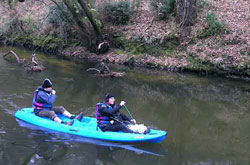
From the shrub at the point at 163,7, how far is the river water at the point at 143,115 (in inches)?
192

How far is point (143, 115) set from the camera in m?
9.66

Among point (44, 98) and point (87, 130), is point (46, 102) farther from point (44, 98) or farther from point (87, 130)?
point (87, 130)

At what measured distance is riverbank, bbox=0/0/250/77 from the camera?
15.5 m

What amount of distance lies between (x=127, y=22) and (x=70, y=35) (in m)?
4.00

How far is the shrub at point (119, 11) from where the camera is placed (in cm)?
1964

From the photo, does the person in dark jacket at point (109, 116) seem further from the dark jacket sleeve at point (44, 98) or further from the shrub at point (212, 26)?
the shrub at point (212, 26)

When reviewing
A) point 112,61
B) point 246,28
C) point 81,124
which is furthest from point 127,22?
point 81,124

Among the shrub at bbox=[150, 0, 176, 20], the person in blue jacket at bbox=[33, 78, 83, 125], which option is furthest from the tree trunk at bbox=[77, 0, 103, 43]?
the person in blue jacket at bbox=[33, 78, 83, 125]

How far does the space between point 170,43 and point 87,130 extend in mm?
11173

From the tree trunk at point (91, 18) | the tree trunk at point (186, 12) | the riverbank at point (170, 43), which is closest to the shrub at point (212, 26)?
the riverbank at point (170, 43)

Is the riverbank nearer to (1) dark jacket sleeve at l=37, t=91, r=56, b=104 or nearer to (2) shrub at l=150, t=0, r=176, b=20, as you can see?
(2) shrub at l=150, t=0, r=176, b=20

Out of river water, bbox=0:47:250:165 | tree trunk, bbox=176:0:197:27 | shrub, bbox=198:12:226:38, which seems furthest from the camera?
tree trunk, bbox=176:0:197:27

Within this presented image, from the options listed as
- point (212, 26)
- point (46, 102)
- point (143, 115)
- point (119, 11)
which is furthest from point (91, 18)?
point (46, 102)

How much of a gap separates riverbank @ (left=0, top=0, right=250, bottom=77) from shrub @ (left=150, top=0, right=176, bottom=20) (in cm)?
40
